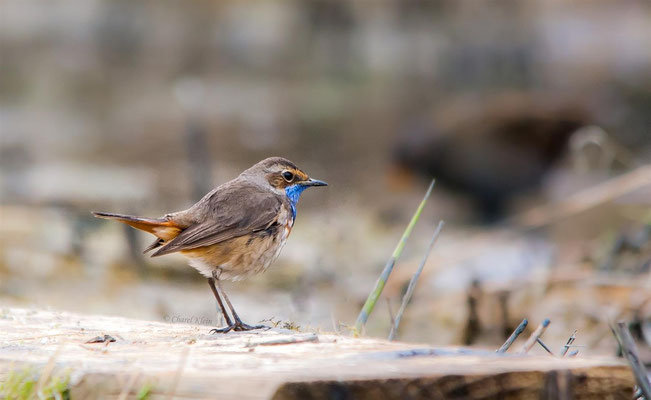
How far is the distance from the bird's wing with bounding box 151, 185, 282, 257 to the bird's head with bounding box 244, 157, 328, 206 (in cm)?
17

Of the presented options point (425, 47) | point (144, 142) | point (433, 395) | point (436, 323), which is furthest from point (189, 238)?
point (425, 47)

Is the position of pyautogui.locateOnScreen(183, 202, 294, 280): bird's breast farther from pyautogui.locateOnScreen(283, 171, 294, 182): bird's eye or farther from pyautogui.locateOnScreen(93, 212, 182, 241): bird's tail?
pyautogui.locateOnScreen(283, 171, 294, 182): bird's eye

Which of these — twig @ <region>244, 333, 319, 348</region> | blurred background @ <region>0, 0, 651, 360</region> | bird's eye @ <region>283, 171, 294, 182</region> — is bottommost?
blurred background @ <region>0, 0, 651, 360</region>

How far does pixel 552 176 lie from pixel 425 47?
12078mm

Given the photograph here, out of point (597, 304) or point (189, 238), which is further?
point (597, 304)

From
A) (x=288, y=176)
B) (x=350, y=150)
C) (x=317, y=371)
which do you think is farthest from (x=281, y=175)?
(x=350, y=150)

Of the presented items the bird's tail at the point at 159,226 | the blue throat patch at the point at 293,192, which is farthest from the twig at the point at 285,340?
the blue throat patch at the point at 293,192

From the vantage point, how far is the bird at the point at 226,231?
4039 millimetres

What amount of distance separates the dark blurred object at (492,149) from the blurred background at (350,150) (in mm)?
23

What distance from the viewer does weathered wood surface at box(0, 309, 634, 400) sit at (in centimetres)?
261

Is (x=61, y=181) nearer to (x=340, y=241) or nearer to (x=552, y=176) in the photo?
(x=340, y=241)

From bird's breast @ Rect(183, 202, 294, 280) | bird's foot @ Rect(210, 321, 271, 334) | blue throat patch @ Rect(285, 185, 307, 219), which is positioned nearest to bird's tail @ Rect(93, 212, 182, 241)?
bird's breast @ Rect(183, 202, 294, 280)

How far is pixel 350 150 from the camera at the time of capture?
42.0ft

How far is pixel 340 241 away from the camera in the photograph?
8.10 metres
